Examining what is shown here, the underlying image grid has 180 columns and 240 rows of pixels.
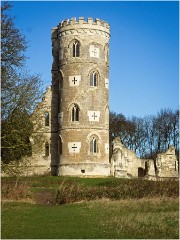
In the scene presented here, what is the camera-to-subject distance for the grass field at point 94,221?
11.9 m

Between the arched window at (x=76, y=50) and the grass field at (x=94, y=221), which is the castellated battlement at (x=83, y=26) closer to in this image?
the arched window at (x=76, y=50)

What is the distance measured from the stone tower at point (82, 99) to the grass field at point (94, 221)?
21621mm

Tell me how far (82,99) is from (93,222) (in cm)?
2838

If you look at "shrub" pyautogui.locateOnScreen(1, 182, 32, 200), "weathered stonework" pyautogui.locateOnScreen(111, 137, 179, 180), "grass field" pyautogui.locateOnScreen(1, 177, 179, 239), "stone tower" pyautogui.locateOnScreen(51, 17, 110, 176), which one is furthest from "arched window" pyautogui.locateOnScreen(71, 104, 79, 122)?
"grass field" pyautogui.locateOnScreen(1, 177, 179, 239)

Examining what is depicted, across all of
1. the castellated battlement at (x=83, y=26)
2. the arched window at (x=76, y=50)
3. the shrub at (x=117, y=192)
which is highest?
the castellated battlement at (x=83, y=26)

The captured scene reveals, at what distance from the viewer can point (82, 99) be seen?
41938 millimetres

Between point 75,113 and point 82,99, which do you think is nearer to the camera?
point 82,99

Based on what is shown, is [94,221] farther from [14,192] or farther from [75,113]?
[75,113]

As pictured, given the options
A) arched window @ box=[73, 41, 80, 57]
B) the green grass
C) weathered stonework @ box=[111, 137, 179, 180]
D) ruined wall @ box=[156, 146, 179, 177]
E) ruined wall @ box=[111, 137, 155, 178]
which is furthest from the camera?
ruined wall @ box=[156, 146, 179, 177]

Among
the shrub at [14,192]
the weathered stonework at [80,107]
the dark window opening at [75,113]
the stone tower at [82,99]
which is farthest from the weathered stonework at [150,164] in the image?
the shrub at [14,192]

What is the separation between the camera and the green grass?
11875 mm

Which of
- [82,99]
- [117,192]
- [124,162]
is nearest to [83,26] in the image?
[82,99]

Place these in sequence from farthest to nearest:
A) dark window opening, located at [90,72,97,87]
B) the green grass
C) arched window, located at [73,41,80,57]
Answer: arched window, located at [73,41,80,57] < dark window opening, located at [90,72,97,87] < the green grass

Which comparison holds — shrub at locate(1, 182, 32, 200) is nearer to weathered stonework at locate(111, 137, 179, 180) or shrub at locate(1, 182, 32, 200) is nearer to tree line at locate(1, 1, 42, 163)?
tree line at locate(1, 1, 42, 163)
